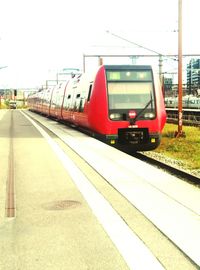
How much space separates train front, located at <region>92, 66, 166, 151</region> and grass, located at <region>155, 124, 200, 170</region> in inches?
46.6

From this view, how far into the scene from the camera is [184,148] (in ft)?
62.4

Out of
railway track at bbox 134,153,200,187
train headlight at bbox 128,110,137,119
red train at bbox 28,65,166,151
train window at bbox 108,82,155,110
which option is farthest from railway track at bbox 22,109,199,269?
train window at bbox 108,82,155,110

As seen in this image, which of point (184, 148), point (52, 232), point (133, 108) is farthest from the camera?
point (184, 148)

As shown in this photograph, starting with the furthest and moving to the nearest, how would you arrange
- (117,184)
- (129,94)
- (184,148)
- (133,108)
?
(184,148) → (129,94) → (133,108) → (117,184)

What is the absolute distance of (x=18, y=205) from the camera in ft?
23.6

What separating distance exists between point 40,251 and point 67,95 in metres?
22.8

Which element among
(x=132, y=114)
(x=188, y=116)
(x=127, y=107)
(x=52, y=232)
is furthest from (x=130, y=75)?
(x=188, y=116)

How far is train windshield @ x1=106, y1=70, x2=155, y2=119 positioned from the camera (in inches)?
658

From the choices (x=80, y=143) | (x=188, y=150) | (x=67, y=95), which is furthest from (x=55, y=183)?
(x=67, y=95)

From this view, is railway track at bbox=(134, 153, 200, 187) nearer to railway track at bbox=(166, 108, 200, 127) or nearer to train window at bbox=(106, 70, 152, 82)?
train window at bbox=(106, 70, 152, 82)

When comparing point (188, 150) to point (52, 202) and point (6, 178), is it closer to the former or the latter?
point (6, 178)

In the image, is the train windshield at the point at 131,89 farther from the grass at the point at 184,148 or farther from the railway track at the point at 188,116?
the railway track at the point at 188,116

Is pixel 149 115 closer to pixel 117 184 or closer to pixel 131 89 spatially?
pixel 131 89

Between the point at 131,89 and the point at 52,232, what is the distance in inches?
457
